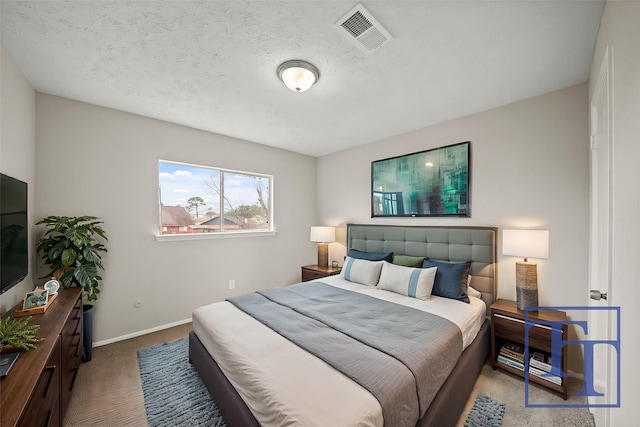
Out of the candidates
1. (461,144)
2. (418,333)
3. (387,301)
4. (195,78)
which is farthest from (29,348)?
(461,144)

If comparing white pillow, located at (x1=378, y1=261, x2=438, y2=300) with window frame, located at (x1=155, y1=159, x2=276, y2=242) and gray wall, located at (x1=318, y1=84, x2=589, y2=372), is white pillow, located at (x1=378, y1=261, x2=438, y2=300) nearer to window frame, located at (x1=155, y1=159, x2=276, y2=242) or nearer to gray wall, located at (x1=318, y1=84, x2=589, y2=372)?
gray wall, located at (x1=318, y1=84, x2=589, y2=372)

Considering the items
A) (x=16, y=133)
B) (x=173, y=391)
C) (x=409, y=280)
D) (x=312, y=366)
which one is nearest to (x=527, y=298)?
(x=409, y=280)

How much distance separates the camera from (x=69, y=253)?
7.34 feet

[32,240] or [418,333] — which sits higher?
[32,240]

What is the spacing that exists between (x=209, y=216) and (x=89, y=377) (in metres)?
2.05

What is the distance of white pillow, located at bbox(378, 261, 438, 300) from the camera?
8.38ft

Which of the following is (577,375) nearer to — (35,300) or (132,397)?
(132,397)

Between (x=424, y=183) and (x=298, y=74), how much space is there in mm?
2075

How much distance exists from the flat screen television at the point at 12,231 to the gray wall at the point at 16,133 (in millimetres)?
279

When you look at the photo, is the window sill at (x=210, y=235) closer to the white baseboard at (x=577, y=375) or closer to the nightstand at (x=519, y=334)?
the nightstand at (x=519, y=334)

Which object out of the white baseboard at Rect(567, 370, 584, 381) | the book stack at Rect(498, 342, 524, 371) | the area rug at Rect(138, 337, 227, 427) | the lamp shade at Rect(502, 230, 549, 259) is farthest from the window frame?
the white baseboard at Rect(567, 370, 584, 381)

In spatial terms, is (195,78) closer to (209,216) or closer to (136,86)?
(136,86)

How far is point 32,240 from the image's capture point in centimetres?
229

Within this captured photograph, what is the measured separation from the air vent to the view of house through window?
2.63 metres
